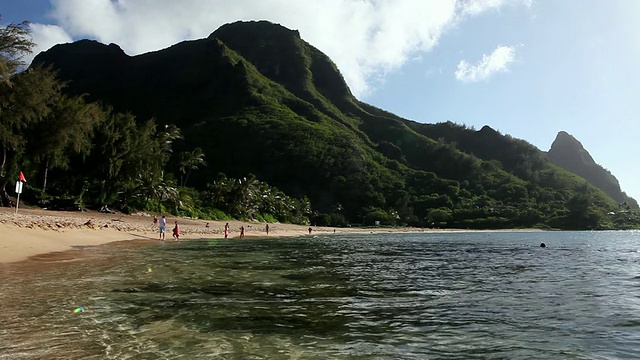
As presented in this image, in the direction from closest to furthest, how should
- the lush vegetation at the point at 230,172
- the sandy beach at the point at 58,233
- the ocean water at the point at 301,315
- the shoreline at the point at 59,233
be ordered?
1. the ocean water at the point at 301,315
2. the shoreline at the point at 59,233
3. the sandy beach at the point at 58,233
4. the lush vegetation at the point at 230,172

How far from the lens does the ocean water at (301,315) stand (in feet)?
24.9

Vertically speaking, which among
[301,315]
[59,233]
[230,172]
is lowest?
[301,315]

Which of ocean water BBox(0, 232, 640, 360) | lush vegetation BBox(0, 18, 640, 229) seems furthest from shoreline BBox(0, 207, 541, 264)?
lush vegetation BBox(0, 18, 640, 229)

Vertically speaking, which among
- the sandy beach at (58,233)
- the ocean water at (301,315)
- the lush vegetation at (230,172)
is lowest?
the ocean water at (301,315)

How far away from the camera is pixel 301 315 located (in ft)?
34.3

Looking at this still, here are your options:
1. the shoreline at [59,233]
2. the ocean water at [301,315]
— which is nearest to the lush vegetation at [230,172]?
the shoreline at [59,233]

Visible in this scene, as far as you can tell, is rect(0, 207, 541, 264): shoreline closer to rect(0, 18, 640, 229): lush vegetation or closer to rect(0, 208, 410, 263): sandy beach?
rect(0, 208, 410, 263): sandy beach

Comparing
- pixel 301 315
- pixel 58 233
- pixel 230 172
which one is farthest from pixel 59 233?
pixel 230 172

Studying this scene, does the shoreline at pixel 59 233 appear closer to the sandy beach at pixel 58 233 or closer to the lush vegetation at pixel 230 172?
the sandy beach at pixel 58 233

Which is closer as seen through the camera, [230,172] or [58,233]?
[58,233]

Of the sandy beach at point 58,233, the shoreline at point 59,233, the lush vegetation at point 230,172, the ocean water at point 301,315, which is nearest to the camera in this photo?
the ocean water at point 301,315

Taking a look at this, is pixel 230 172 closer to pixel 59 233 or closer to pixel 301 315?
pixel 59 233

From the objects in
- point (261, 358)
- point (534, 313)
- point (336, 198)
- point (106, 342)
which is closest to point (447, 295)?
point (534, 313)

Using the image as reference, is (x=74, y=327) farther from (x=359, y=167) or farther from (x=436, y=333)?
(x=359, y=167)
